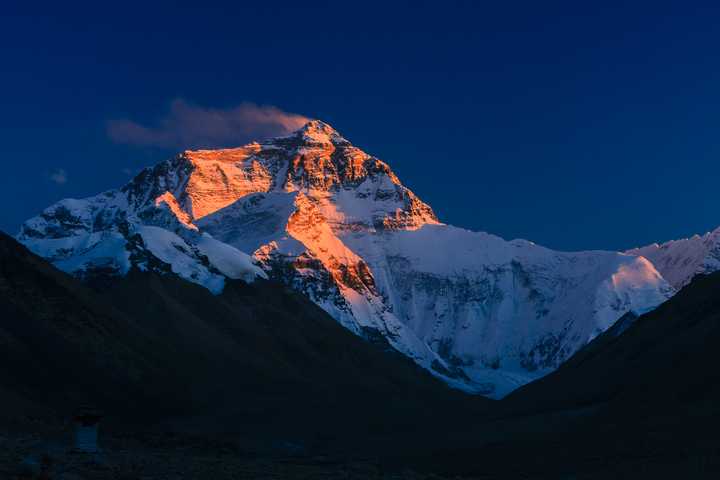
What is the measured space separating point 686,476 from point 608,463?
936 centimetres

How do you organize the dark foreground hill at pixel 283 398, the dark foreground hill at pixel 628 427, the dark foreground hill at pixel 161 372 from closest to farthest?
the dark foreground hill at pixel 628 427, the dark foreground hill at pixel 283 398, the dark foreground hill at pixel 161 372

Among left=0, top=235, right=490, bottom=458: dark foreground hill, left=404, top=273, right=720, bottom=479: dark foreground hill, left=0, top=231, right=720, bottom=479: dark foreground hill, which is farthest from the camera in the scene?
left=0, top=235, right=490, bottom=458: dark foreground hill

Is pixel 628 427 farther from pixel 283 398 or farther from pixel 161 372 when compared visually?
pixel 283 398

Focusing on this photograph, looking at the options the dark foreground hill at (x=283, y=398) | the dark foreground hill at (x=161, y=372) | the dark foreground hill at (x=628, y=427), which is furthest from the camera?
the dark foreground hill at (x=161, y=372)

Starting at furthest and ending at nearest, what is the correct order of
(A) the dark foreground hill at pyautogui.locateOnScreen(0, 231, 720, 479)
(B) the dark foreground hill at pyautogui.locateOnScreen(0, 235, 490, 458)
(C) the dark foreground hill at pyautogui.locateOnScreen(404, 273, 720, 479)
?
(B) the dark foreground hill at pyautogui.locateOnScreen(0, 235, 490, 458)
(A) the dark foreground hill at pyautogui.locateOnScreen(0, 231, 720, 479)
(C) the dark foreground hill at pyautogui.locateOnScreen(404, 273, 720, 479)

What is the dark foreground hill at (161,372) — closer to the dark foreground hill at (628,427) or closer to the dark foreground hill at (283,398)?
the dark foreground hill at (283,398)

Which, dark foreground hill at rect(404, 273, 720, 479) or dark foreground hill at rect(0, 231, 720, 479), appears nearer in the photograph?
dark foreground hill at rect(404, 273, 720, 479)

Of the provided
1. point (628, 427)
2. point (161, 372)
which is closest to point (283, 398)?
point (161, 372)

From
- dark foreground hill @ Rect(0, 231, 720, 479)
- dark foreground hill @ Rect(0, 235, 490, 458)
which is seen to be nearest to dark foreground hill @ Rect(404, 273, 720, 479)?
dark foreground hill @ Rect(0, 231, 720, 479)

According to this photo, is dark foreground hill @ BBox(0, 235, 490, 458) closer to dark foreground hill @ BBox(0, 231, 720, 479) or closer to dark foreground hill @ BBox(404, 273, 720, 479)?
dark foreground hill @ BBox(0, 231, 720, 479)

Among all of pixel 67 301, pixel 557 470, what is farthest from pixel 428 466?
pixel 67 301

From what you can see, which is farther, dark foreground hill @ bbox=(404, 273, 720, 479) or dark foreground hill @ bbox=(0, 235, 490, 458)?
dark foreground hill @ bbox=(0, 235, 490, 458)

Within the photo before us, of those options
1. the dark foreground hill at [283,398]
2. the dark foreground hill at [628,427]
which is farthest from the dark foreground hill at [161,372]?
the dark foreground hill at [628,427]

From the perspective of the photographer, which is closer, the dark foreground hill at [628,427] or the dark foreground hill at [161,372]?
the dark foreground hill at [628,427]
